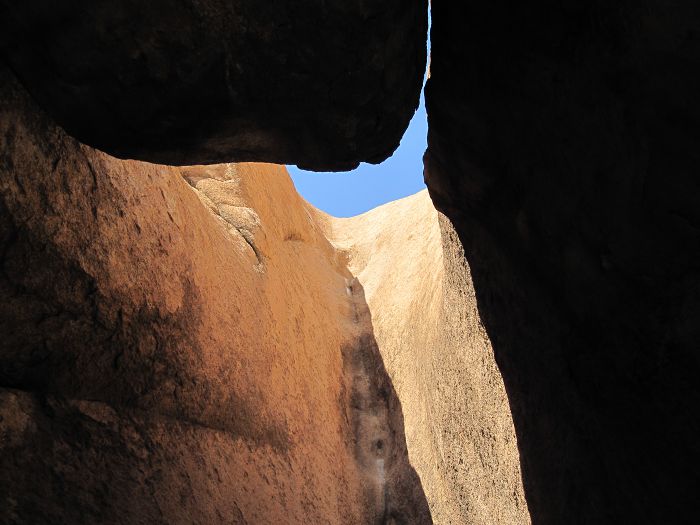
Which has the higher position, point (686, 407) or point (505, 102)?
point (505, 102)

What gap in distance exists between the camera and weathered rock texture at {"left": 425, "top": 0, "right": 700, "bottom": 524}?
4.06ft

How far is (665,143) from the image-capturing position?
4.01ft

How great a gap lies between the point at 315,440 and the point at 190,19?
3.30 meters

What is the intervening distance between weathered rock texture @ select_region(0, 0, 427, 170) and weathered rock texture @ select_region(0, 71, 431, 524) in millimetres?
399

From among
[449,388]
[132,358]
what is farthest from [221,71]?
[449,388]

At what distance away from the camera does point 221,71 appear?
1394 mm

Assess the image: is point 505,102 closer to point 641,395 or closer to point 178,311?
point 641,395

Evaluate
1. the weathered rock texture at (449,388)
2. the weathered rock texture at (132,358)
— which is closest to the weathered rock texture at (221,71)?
the weathered rock texture at (132,358)

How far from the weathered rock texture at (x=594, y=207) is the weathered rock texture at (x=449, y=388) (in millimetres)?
1157

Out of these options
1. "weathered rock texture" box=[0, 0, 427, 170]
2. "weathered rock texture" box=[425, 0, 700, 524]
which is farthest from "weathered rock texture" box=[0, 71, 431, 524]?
"weathered rock texture" box=[425, 0, 700, 524]

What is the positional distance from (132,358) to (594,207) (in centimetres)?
167

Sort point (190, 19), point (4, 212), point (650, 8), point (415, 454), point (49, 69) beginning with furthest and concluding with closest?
point (415, 454) → point (4, 212) → point (49, 69) → point (190, 19) → point (650, 8)

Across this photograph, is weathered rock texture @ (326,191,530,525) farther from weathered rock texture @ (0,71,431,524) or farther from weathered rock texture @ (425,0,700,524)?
weathered rock texture @ (425,0,700,524)

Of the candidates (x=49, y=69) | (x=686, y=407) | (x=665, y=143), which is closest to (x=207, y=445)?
(x=49, y=69)
